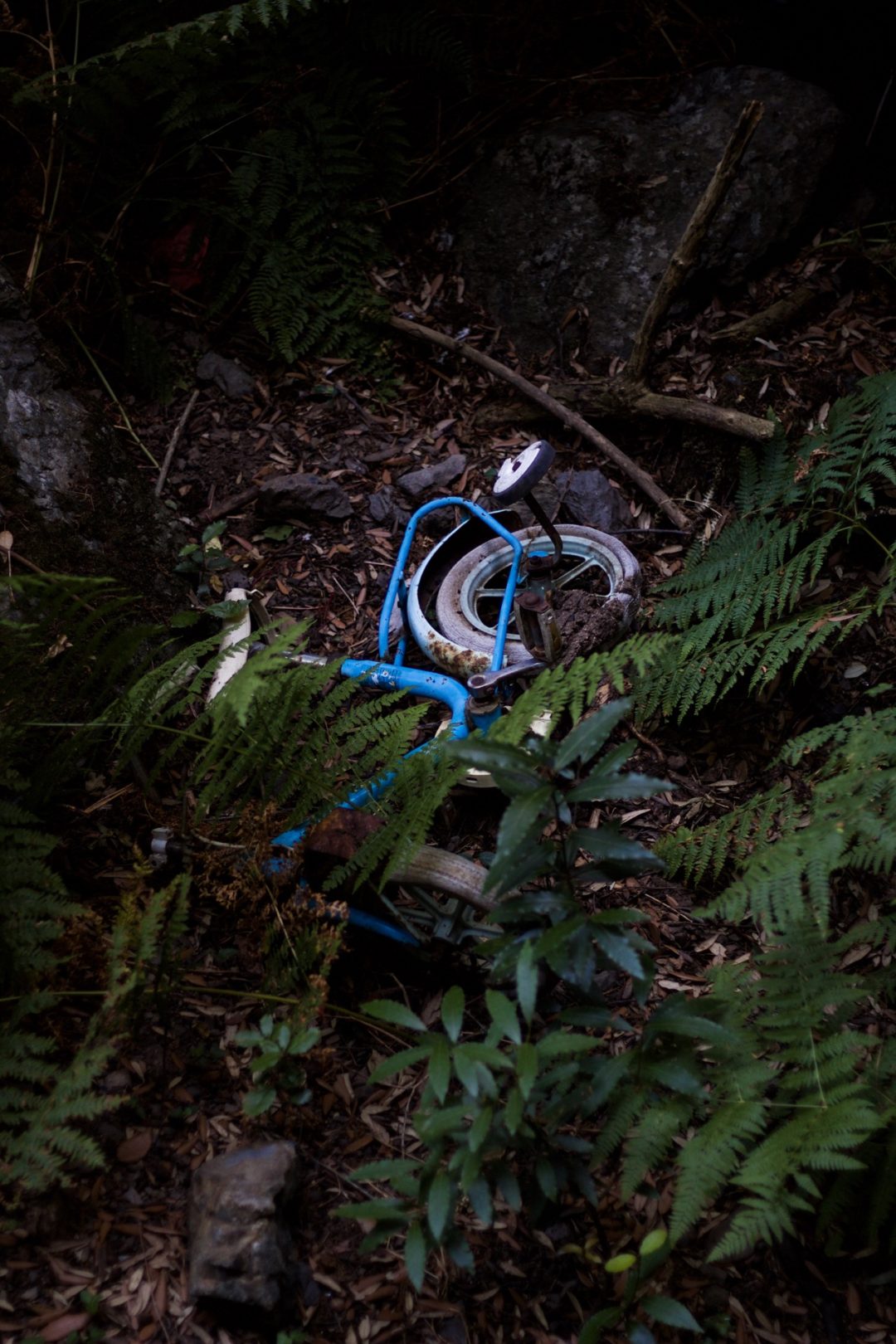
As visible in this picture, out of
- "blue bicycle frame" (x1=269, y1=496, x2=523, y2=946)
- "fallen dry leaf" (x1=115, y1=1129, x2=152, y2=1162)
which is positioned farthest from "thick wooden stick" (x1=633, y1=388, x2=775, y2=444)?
"fallen dry leaf" (x1=115, y1=1129, x2=152, y2=1162)

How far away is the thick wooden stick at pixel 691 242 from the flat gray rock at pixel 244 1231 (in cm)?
310

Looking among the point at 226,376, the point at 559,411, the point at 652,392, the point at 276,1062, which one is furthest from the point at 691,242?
the point at 276,1062

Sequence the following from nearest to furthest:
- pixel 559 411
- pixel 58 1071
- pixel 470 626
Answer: pixel 58 1071 < pixel 470 626 < pixel 559 411

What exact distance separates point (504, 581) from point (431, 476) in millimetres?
607

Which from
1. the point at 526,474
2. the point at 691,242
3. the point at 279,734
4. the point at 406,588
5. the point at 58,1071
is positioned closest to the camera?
the point at 58,1071

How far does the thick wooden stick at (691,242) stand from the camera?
335 cm

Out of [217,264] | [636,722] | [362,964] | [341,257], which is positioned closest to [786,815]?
[636,722]

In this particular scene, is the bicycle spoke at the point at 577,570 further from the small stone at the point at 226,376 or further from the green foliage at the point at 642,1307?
the green foliage at the point at 642,1307

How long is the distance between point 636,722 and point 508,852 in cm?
148

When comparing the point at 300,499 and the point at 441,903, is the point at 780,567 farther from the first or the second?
the point at 300,499

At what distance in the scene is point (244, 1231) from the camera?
183 cm

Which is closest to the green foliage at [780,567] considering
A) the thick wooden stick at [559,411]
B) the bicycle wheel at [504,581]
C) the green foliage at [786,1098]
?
the bicycle wheel at [504,581]

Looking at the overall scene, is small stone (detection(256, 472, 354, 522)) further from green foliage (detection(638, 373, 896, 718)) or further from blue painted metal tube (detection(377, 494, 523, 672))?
green foliage (detection(638, 373, 896, 718))

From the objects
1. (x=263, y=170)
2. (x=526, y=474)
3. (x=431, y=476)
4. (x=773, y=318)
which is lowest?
(x=431, y=476)
